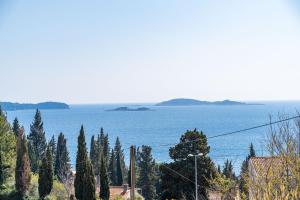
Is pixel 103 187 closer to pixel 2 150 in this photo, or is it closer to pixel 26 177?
pixel 26 177

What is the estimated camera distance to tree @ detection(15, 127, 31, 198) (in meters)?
33.4

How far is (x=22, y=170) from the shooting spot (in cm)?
3344

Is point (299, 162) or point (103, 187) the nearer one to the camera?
point (299, 162)

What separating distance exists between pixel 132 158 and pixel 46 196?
23233mm

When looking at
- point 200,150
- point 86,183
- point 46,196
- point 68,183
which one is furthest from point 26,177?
point 200,150

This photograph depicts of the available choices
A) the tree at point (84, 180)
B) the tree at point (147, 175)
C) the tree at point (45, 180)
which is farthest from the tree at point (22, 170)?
the tree at point (147, 175)

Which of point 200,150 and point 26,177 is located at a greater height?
point 200,150

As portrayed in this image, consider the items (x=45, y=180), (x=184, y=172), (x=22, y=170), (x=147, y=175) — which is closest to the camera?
(x=184, y=172)

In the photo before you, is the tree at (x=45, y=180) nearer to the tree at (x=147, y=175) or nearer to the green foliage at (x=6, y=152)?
the green foliage at (x=6, y=152)

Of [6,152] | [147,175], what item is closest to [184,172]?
[6,152]

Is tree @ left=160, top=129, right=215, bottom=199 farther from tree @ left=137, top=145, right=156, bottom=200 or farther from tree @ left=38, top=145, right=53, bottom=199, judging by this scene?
tree @ left=137, top=145, right=156, bottom=200

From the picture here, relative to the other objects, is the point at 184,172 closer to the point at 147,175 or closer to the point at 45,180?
the point at 45,180

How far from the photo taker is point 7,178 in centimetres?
3562

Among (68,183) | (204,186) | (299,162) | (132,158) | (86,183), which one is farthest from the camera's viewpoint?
(68,183)
